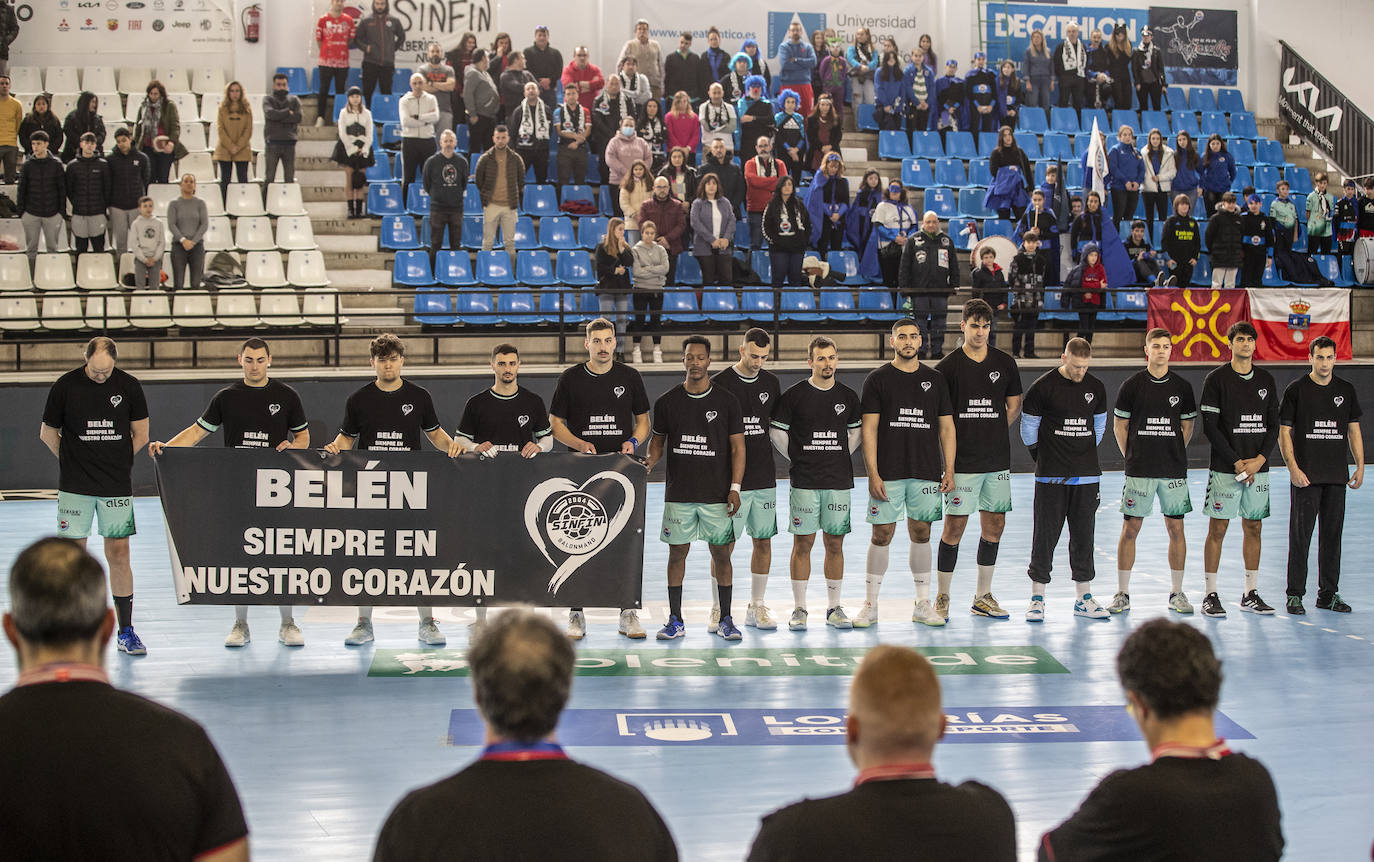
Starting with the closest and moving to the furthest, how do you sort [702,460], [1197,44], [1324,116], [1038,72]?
[702,460], [1038,72], [1324,116], [1197,44]

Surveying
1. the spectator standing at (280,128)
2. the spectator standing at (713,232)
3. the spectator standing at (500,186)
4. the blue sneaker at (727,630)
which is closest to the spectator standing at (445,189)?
the spectator standing at (500,186)

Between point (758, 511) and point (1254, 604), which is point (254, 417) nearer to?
point (758, 511)

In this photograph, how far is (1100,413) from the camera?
10.6 meters

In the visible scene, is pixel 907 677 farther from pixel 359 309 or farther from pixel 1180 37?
pixel 1180 37

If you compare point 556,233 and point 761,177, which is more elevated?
point 761,177

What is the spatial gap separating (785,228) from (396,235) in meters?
5.70

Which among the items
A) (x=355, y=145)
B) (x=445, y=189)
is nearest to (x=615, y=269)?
(x=445, y=189)

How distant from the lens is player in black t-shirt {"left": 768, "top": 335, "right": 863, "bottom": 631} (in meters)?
10.0

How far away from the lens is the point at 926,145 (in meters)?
23.5

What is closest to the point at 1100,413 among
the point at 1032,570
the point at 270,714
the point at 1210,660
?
the point at 1032,570

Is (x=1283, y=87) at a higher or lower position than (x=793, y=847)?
higher

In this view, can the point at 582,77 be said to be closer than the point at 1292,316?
No

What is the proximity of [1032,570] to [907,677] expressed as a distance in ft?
25.9

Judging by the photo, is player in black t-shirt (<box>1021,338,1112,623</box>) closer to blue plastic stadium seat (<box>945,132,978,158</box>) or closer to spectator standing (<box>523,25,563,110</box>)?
spectator standing (<box>523,25,563,110</box>)
